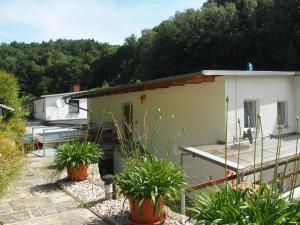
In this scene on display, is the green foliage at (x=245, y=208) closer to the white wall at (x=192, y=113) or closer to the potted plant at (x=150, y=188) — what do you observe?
the potted plant at (x=150, y=188)

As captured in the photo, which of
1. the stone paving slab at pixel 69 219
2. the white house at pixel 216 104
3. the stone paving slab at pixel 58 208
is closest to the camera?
the stone paving slab at pixel 69 219

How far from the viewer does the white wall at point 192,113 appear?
10.7 meters

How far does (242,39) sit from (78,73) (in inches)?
1309

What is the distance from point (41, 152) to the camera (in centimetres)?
1452

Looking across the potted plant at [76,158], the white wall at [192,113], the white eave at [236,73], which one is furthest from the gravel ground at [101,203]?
the white eave at [236,73]

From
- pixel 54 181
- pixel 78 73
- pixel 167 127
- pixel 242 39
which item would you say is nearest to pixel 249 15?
pixel 242 39

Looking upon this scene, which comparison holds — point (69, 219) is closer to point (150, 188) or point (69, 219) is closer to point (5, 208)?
point (5, 208)

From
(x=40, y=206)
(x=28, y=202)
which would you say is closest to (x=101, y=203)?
(x=40, y=206)

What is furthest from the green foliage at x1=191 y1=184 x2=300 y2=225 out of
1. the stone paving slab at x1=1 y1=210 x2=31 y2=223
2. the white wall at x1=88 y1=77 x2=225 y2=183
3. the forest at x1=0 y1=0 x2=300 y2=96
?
the forest at x1=0 y1=0 x2=300 y2=96

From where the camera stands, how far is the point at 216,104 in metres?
10.9

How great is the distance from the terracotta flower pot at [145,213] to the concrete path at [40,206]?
2.36ft

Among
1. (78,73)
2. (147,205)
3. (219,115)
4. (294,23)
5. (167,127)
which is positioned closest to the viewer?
(147,205)

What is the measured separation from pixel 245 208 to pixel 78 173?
5.20 meters

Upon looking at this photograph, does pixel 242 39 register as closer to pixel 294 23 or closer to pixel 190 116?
pixel 294 23
